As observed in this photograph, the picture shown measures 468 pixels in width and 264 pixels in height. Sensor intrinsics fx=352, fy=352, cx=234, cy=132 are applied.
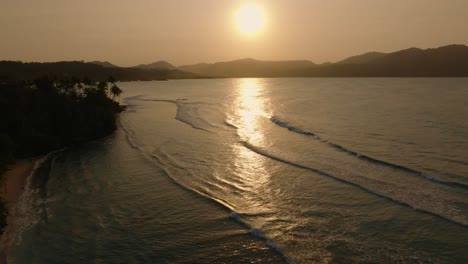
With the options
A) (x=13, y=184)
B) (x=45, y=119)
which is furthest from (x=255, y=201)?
(x=45, y=119)

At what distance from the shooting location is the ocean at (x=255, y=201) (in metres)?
17.0

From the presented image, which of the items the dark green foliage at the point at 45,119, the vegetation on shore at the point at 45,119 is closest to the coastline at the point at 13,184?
the vegetation on shore at the point at 45,119

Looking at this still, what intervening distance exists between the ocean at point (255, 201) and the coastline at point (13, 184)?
2.35 feet

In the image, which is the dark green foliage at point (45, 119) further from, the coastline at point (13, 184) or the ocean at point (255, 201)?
the coastline at point (13, 184)

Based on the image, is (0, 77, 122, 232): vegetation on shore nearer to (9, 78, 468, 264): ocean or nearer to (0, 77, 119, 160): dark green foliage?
(0, 77, 119, 160): dark green foliage

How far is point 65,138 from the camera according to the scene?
4556 centimetres

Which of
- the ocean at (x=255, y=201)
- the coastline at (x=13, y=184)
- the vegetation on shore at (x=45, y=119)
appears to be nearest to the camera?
the ocean at (x=255, y=201)

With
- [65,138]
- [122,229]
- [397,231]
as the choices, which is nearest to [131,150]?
[65,138]

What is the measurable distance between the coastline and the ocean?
0.72 metres

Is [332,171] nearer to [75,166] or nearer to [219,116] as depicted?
[75,166]

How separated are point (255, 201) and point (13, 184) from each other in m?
19.8

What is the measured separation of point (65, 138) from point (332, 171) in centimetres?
3435

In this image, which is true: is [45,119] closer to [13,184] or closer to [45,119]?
[45,119]

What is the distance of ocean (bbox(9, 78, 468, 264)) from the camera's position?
1698 cm
